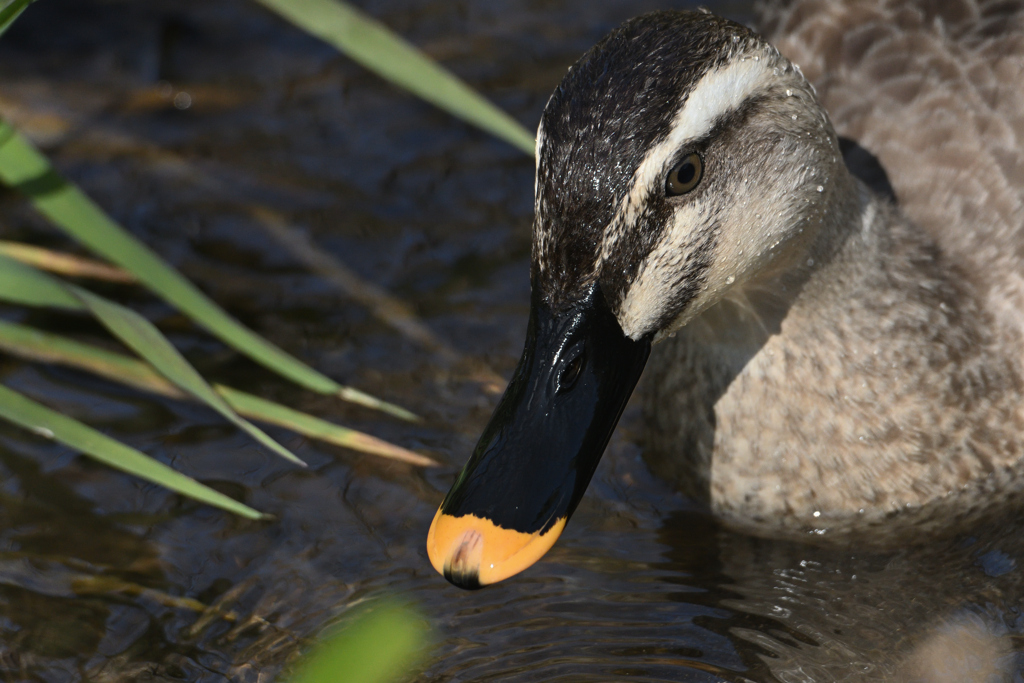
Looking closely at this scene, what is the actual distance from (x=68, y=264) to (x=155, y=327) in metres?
0.67

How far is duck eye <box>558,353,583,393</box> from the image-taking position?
2.65 m

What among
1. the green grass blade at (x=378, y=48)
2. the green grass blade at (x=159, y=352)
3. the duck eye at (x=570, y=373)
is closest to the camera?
the duck eye at (x=570, y=373)

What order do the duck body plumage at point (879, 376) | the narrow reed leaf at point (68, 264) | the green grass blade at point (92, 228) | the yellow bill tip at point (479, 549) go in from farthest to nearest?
the narrow reed leaf at point (68, 264), the green grass blade at point (92, 228), the duck body plumage at point (879, 376), the yellow bill tip at point (479, 549)

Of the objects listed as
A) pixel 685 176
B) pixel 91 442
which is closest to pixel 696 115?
pixel 685 176

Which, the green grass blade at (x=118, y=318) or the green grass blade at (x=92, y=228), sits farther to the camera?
the green grass blade at (x=92, y=228)

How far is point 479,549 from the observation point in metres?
2.55

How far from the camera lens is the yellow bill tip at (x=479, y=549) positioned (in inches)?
100

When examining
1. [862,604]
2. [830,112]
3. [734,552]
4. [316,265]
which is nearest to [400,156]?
[316,265]

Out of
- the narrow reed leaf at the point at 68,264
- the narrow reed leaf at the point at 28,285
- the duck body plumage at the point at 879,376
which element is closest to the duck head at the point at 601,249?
the duck body plumage at the point at 879,376

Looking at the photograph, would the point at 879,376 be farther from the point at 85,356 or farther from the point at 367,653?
the point at 85,356

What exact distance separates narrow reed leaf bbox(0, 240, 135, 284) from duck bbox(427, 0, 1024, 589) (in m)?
1.87

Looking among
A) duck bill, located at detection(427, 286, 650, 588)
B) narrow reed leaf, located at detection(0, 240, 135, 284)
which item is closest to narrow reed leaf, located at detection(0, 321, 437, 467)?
narrow reed leaf, located at detection(0, 240, 135, 284)

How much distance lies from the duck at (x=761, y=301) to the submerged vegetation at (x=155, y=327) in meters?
0.95

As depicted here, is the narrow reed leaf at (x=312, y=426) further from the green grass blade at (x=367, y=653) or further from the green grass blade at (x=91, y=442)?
the green grass blade at (x=367, y=653)
